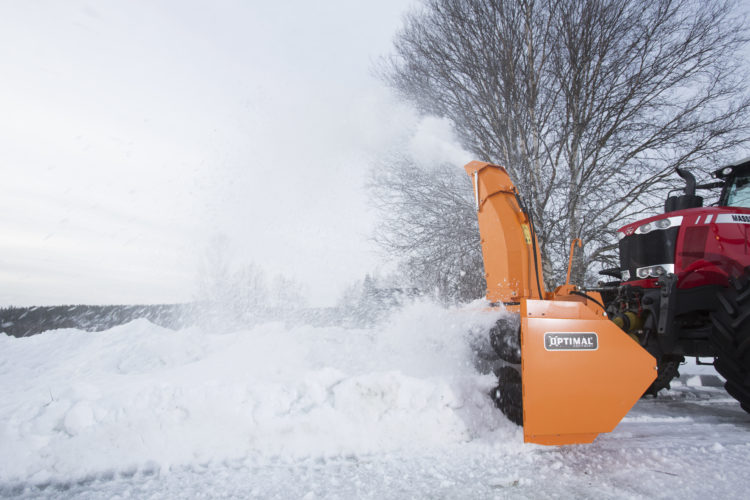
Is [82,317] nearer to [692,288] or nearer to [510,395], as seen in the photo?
[510,395]

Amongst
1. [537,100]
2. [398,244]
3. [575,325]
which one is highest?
[537,100]

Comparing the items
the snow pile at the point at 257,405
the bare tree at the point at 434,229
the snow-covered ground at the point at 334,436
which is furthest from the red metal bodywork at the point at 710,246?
the bare tree at the point at 434,229

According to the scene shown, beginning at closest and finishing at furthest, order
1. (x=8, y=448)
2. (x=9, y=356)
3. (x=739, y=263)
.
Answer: (x=8, y=448)
(x=739, y=263)
(x=9, y=356)

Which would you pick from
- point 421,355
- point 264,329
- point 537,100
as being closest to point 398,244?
point 537,100

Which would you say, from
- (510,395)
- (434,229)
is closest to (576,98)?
(434,229)

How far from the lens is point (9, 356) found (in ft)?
17.0

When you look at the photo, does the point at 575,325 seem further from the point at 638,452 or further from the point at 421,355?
the point at 421,355

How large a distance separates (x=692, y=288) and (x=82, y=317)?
9.78 meters

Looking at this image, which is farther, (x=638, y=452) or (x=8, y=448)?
(x=638, y=452)

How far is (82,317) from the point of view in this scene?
Answer: 8711mm

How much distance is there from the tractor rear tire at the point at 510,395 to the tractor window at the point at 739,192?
114 inches

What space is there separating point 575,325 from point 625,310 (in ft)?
4.17

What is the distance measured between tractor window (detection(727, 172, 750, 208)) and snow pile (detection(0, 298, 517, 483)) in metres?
2.83

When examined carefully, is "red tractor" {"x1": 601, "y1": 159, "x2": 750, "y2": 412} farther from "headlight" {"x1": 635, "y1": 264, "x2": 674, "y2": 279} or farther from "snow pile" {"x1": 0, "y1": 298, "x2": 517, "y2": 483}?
"snow pile" {"x1": 0, "y1": 298, "x2": 517, "y2": 483}
